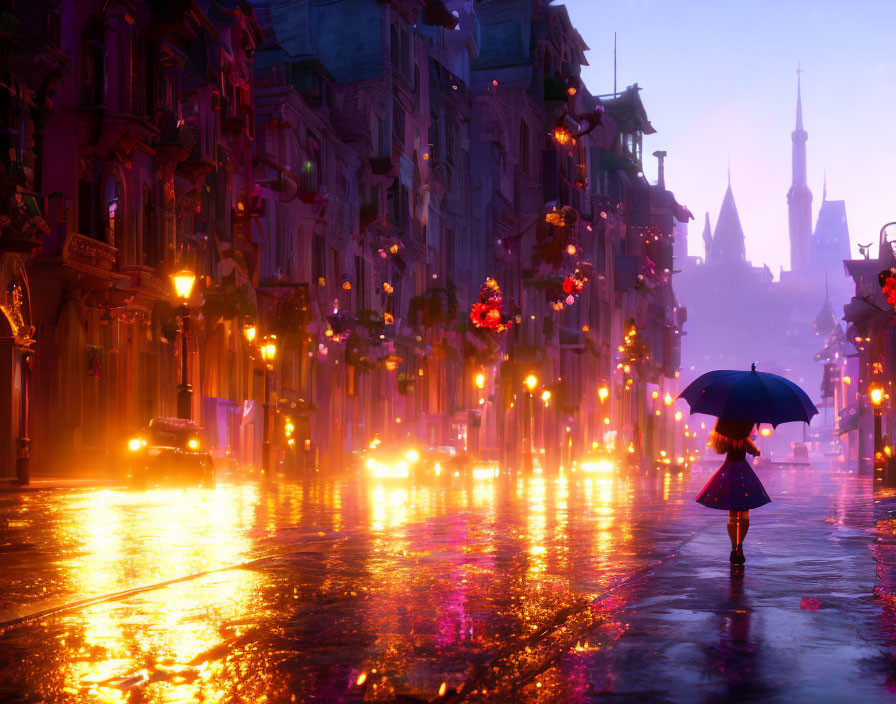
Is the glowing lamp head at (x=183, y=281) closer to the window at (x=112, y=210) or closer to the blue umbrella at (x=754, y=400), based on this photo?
the window at (x=112, y=210)

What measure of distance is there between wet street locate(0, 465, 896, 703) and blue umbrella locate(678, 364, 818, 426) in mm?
1510

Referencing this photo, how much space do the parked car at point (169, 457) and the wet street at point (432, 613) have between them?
9.48 meters

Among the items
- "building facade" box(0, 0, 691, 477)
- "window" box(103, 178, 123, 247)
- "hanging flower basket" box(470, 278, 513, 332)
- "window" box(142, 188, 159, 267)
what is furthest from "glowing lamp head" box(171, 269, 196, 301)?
"hanging flower basket" box(470, 278, 513, 332)

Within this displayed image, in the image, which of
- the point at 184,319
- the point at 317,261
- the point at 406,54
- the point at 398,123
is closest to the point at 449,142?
the point at 406,54

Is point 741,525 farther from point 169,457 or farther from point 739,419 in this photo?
point 169,457

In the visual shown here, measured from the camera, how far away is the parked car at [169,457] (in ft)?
91.7

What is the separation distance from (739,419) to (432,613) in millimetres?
4638

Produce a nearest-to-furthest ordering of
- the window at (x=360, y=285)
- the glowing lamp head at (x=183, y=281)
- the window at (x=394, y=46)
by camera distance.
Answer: the glowing lamp head at (x=183, y=281) → the window at (x=360, y=285) → the window at (x=394, y=46)

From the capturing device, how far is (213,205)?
42562mm

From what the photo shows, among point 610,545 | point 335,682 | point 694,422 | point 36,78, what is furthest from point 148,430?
point 694,422

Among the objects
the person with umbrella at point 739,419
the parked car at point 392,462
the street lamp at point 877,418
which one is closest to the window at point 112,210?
the parked car at point 392,462

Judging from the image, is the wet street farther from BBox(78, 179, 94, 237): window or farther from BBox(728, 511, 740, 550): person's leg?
BBox(78, 179, 94, 237): window

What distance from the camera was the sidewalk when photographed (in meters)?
26.5

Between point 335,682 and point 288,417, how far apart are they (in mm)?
41593
